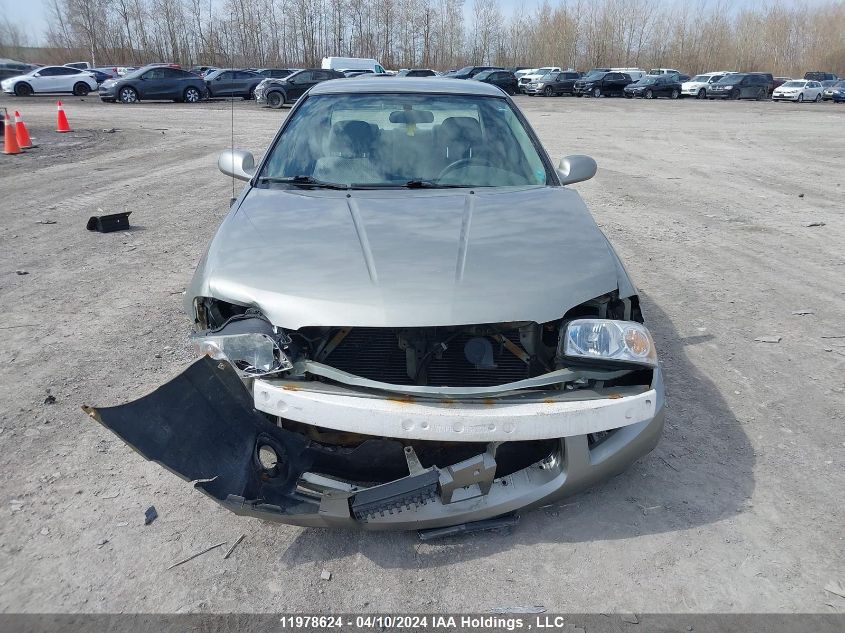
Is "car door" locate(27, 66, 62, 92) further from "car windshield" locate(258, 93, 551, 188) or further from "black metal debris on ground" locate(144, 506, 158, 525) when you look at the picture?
"black metal debris on ground" locate(144, 506, 158, 525)

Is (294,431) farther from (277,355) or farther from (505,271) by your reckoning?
(505,271)

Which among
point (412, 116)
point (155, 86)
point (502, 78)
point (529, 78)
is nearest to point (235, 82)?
point (155, 86)

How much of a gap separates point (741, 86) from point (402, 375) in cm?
4513

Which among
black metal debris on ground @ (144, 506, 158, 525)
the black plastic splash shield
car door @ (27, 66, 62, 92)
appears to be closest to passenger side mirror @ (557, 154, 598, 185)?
the black plastic splash shield

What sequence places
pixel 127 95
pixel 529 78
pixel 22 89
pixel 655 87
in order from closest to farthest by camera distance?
pixel 127 95 → pixel 22 89 → pixel 655 87 → pixel 529 78

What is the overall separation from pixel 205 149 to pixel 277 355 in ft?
42.6

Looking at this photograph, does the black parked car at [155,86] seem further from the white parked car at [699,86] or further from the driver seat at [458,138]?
the white parked car at [699,86]

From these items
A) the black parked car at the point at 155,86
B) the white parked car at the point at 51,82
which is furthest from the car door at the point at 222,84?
the white parked car at the point at 51,82

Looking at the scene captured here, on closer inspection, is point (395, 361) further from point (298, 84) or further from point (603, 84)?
point (603, 84)

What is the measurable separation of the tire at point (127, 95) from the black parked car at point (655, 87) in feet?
92.8

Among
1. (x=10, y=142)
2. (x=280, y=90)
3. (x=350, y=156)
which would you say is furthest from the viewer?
(x=280, y=90)

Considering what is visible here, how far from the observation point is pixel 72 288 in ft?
17.4

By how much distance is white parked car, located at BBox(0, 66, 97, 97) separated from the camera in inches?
1244

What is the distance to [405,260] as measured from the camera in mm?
2645
